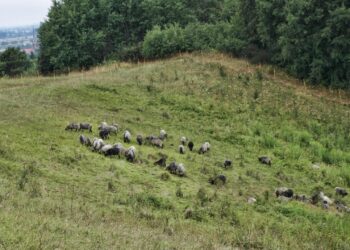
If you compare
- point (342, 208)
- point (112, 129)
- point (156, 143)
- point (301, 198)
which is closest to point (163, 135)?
point (156, 143)

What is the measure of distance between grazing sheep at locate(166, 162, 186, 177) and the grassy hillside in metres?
0.29

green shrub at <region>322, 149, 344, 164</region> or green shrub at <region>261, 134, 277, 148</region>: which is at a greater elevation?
green shrub at <region>261, 134, 277, 148</region>

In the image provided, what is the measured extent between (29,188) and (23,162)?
2.26 meters

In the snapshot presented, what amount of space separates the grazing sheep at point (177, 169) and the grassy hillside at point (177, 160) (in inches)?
11.4

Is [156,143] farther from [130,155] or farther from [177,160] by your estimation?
[130,155]

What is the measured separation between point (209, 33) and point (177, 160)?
2501cm

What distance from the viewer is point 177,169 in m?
15.5

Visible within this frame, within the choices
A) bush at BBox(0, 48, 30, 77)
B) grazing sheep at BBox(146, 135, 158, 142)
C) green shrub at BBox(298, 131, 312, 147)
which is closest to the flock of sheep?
grazing sheep at BBox(146, 135, 158, 142)

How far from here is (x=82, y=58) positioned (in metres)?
51.6

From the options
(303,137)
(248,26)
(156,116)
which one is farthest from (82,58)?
(303,137)

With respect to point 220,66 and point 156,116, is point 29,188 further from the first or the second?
point 220,66

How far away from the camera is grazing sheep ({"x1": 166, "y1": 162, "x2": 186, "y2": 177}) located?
609 inches

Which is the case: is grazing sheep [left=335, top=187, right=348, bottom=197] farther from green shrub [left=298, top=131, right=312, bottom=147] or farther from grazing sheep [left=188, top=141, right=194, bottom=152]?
grazing sheep [left=188, top=141, right=194, bottom=152]

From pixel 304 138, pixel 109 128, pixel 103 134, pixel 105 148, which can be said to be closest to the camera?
pixel 105 148
